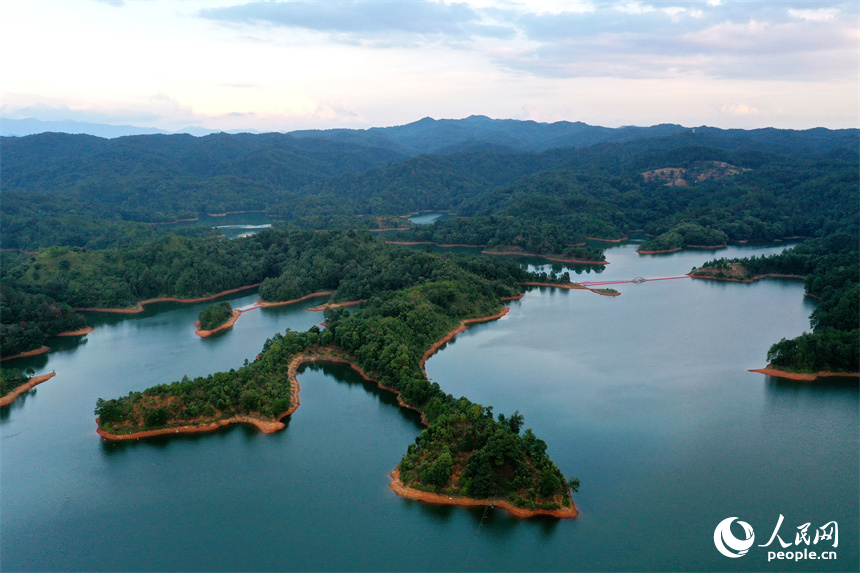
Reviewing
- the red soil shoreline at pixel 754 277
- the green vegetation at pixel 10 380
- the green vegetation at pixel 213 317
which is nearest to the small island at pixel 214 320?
the green vegetation at pixel 213 317

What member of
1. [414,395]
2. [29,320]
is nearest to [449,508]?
[414,395]

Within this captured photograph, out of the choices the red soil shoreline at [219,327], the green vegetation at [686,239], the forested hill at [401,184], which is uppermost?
the forested hill at [401,184]

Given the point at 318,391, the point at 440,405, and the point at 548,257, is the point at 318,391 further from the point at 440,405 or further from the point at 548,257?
the point at 548,257

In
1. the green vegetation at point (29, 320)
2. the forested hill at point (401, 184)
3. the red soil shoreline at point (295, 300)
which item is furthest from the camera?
the forested hill at point (401, 184)

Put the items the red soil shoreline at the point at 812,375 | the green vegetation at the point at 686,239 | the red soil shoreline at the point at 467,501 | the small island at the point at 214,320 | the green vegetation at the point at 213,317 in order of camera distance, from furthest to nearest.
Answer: the green vegetation at the point at 686,239 → the green vegetation at the point at 213,317 → the small island at the point at 214,320 → the red soil shoreline at the point at 812,375 → the red soil shoreline at the point at 467,501

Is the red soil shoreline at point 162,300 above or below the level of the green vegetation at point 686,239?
below

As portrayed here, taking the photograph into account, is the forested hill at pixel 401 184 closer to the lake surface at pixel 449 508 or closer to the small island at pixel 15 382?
the small island at pixel 15 382
